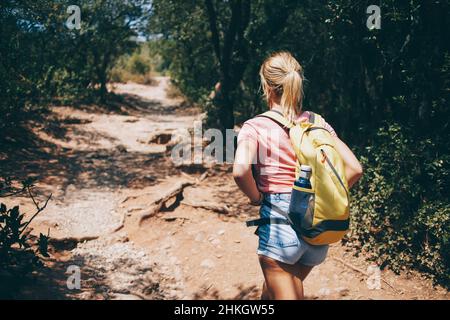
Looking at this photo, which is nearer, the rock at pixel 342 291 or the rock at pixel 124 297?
the rock at pixel 124 297

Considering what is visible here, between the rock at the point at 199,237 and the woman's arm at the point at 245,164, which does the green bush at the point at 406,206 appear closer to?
the rock at the point at 199,237

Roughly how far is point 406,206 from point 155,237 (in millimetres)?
3270

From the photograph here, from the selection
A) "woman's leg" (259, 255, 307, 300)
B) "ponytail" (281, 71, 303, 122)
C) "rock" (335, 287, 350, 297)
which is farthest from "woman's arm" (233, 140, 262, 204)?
"rock" (335, 287, 350, 297)

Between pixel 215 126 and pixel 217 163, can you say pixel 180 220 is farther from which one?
pixel 215 126

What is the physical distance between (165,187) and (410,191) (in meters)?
4.10

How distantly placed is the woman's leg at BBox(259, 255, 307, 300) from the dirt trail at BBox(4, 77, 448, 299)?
2294 millimetres

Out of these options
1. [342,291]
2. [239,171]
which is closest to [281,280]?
[239,171]

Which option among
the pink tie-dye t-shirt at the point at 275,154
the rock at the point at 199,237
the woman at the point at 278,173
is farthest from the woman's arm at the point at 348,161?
the rock at the point at 199,237

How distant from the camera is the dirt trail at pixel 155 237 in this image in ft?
14.8

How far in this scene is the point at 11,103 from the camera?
24.8 feet

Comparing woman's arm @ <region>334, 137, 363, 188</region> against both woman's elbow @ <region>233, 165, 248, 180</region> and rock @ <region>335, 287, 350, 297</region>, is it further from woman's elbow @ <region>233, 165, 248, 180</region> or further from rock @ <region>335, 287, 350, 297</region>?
rock @ <region>335, 287, 350, 297</region>

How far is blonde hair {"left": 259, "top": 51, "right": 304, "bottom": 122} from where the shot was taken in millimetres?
2281

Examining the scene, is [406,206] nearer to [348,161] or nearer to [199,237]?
[199,237]

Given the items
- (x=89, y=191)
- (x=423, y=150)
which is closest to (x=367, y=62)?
(x=423, y=150)
